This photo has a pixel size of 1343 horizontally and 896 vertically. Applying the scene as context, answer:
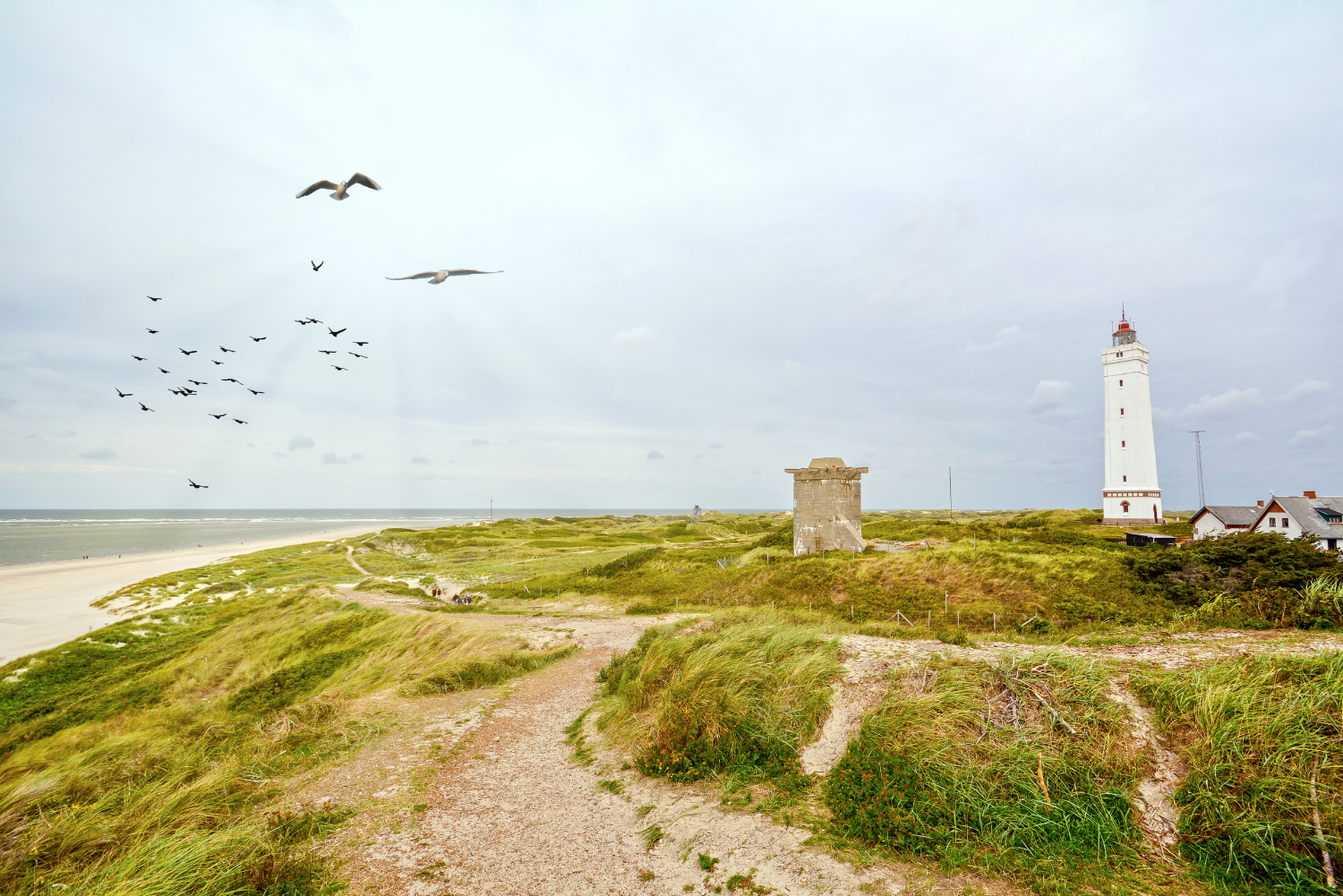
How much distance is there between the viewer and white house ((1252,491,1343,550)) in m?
37.4

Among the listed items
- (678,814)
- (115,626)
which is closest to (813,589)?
(678,814)

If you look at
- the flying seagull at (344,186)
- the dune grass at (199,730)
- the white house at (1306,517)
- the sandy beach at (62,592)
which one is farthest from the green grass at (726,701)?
the white house at (1306,517)

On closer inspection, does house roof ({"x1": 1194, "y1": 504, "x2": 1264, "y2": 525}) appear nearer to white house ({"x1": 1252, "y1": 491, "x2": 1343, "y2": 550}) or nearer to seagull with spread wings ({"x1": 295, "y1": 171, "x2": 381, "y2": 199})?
white house ({"x1": 1252, "y1": 491, "x2": 1343, "y2": 550})

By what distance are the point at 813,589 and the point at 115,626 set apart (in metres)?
41.4

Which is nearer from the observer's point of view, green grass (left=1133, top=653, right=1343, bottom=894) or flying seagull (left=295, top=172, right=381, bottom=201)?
green grass (left=1133, top=653, right=1343, bottom=894)

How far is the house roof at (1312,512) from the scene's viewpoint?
3731cm

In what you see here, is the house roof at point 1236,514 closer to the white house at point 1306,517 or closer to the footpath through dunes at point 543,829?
the white house at point 1306,517

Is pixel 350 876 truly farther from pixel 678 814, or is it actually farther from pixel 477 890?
pixel 678 814

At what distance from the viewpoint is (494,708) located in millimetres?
13531

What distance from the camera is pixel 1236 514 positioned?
4528 cm

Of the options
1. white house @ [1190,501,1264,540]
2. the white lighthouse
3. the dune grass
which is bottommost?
the dune grass

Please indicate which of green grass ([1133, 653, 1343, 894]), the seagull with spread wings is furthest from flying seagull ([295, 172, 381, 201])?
green grass ([1133, 653, 1343, 894])

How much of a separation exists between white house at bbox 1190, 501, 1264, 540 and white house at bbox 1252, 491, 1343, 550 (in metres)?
2.82

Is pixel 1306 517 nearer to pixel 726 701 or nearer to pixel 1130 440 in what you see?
pixel 1130 440
